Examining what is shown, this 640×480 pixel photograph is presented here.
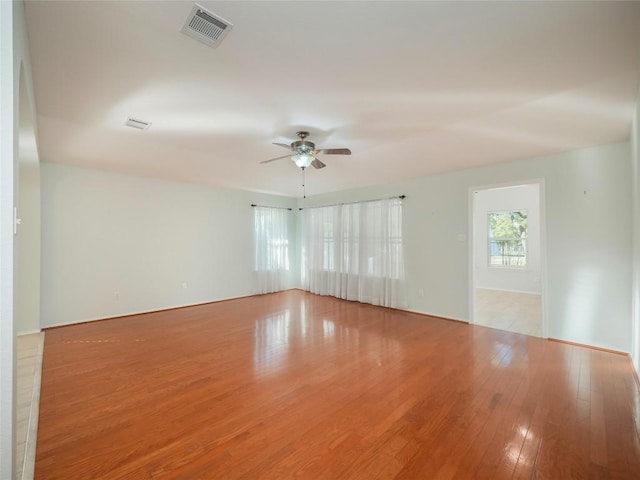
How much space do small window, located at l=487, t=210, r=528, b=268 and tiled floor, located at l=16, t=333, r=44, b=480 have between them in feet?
28.5

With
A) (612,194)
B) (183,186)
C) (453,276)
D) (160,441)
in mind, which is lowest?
(160,441)

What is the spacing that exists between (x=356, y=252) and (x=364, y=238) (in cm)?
39

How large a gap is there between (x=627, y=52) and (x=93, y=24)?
3274 millimetres

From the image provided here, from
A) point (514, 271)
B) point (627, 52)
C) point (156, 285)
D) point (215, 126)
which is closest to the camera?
point (627, 52)

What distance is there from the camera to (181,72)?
6.66 feet

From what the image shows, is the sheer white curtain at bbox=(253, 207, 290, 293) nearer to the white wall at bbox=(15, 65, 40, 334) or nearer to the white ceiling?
the white ceiling

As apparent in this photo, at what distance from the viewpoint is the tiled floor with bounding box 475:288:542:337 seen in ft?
14.1

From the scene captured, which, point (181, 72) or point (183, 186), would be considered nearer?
point (181, 72)

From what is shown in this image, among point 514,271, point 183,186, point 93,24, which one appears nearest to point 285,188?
point 183,186

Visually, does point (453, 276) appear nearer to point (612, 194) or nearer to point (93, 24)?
point (612, 194)

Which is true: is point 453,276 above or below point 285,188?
below

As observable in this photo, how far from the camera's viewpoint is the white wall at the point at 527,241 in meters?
6.78

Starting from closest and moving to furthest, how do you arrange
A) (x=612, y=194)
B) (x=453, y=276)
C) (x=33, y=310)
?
1. (x=612, y=194)
2. (x=33, y=310)
3. (x=453, y=276)

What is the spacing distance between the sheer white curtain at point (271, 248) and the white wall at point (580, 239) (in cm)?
407
